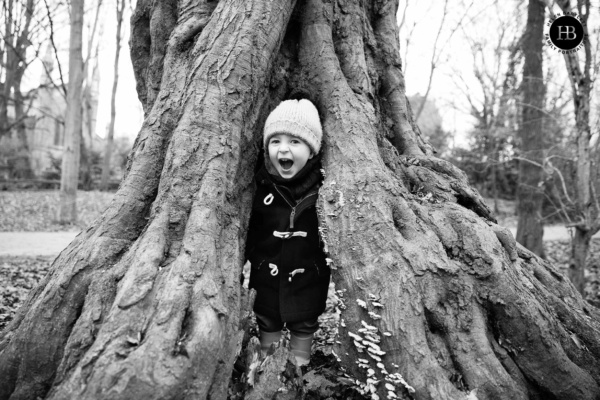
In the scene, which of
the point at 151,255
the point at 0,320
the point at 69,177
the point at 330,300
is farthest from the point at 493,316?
the point at 69,177

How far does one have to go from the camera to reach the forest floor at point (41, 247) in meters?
4.25

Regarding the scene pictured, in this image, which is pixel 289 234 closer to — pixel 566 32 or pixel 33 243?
pixel 566 32

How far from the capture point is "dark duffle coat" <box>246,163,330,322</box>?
282cm

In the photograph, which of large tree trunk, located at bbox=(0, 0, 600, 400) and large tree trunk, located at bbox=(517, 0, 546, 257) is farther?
large tree trunk, located at bbox=(517, 0, 546, 257)

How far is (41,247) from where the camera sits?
8.35 meters

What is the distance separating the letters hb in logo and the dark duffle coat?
391 centimetres

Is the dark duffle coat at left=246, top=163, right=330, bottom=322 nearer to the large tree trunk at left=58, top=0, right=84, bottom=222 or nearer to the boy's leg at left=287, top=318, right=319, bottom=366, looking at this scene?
the boy's leg at left=287, top=318, right=319, bottom=366

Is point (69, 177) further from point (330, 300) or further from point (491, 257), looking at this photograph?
point (491, 257)

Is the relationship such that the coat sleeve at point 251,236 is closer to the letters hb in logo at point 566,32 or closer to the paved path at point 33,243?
the letters hb in logo at point 566,32

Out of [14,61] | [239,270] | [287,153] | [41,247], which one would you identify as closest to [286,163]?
[287,153]

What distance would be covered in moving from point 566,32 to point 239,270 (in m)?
4.99

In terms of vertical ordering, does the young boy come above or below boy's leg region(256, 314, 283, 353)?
above

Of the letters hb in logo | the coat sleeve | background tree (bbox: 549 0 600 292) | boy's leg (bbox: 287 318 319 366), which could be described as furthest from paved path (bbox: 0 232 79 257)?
the letters hb in logo

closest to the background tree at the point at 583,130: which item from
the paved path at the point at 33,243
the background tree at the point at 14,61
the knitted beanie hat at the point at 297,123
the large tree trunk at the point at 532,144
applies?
Result: the large tree trunk at the point at 532,144
